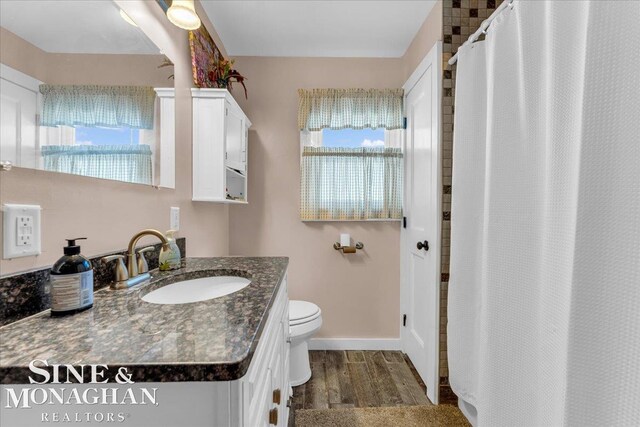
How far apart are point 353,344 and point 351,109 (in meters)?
1.87

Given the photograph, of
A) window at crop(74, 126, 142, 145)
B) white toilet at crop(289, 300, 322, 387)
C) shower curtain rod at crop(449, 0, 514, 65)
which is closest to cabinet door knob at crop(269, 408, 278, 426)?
white toilet at crop(289, 300, 322, 387)

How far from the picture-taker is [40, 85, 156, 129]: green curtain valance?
0.77 meters

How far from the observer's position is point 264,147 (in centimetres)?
237

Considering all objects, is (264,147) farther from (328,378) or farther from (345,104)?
(328,378)

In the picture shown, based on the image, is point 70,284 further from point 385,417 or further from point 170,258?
point 385,417

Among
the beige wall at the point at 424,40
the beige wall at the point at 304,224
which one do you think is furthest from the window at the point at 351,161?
the beige wall at the point at 424,40

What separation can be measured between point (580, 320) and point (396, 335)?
1769mm

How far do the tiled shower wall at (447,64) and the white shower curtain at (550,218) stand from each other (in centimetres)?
18

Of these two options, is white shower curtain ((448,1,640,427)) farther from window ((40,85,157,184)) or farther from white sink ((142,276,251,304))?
window ((40,85,157,184))

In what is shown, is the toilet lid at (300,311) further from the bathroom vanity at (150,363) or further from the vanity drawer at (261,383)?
the bathroom vanity at (150,363)

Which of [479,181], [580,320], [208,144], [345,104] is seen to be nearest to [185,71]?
[208,144]

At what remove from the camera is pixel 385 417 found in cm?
160

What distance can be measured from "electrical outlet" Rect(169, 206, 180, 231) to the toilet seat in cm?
84

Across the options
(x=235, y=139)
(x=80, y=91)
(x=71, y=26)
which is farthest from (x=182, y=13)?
(x=235, y=139)
